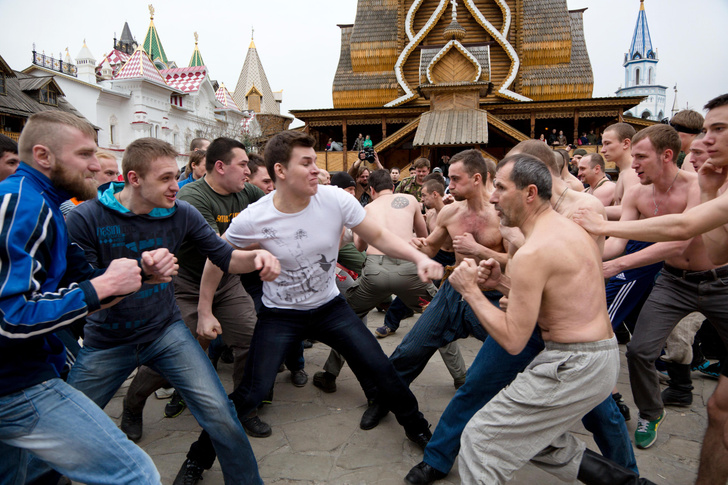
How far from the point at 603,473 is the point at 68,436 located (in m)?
2.53

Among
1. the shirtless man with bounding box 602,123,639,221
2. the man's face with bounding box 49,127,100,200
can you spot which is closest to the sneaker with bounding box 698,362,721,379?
the shirtless man with bounding box 602,123,639,221

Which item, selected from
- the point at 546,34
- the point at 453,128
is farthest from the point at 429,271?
the point at 546,34

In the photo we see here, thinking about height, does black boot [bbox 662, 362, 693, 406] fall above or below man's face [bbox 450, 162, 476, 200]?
below

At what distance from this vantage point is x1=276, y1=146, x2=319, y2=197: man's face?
3299 millimetres

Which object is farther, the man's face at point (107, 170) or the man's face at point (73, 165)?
the man's face at point (107, 170)

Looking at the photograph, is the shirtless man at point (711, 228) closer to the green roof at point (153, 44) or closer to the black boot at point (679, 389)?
the black boot at point (679, 389)

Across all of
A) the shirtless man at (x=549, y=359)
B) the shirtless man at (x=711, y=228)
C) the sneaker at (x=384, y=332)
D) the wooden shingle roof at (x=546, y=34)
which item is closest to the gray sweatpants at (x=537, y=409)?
the shirtless man at (x=549, y=359)

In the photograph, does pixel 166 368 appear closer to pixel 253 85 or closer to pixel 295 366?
pixel 295 366

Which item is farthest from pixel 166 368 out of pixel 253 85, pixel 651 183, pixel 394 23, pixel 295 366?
pixel 253 85

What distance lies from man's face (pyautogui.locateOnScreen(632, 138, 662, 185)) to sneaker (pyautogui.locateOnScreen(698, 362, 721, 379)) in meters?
2.48

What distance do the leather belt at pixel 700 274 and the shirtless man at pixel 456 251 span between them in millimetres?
1279

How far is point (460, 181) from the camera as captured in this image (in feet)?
12.8

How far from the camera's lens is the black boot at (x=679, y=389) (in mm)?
4258

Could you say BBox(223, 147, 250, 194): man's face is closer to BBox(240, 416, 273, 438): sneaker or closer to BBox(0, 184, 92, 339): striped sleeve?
BBox(240, 416, 273, 438): sneaker
